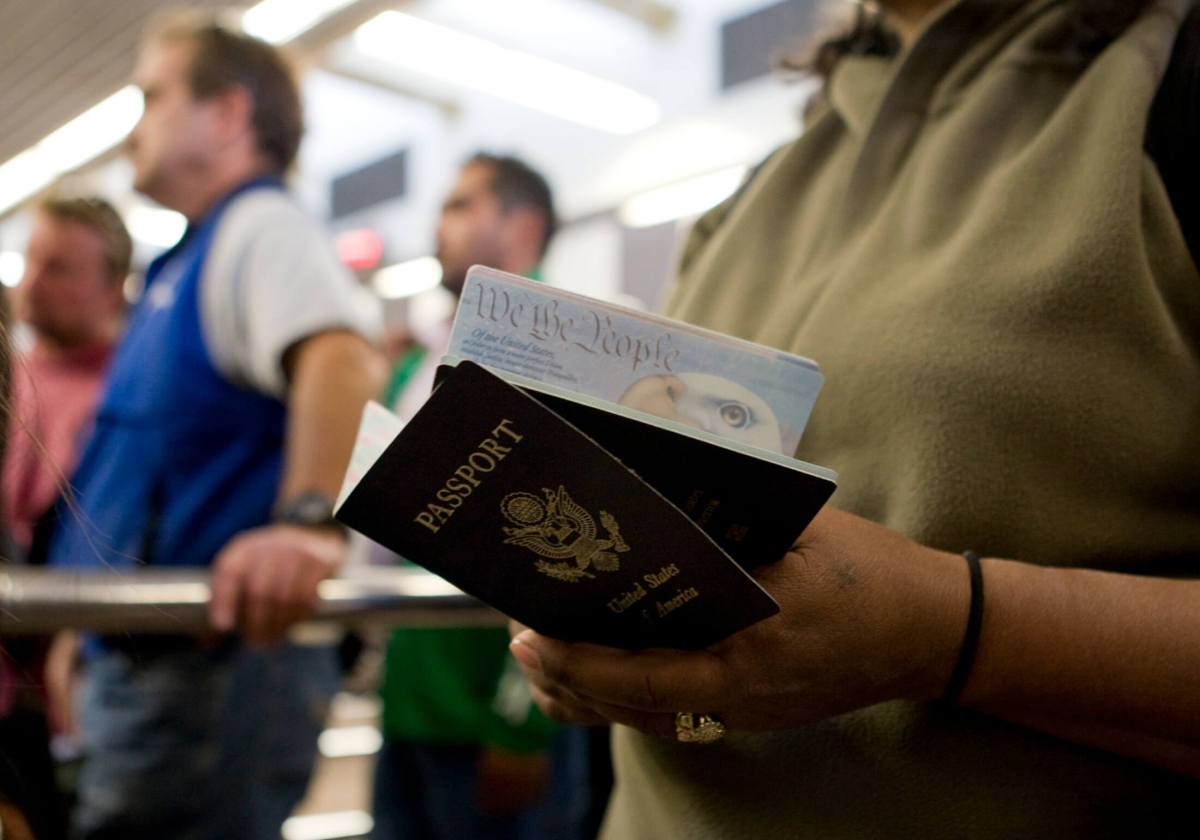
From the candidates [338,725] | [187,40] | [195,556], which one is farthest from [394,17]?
[195,556]

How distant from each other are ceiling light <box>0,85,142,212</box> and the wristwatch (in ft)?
20.0

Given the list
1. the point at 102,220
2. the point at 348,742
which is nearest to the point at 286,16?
the point at 102,220

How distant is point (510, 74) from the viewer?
7230mm

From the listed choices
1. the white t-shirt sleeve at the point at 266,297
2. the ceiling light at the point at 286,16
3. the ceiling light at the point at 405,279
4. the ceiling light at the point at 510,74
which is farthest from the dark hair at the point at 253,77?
the ceiling light at the point at 405,279

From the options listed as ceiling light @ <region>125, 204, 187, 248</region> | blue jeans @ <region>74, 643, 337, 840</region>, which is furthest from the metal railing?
ceiling light @ <region>125, 204, 187, 248</region>

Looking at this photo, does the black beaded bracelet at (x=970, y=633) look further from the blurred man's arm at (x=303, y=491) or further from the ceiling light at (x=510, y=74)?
the ceiling light at (x=510, y=74)

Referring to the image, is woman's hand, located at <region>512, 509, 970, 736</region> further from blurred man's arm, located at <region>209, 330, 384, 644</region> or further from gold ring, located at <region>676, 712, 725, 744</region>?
blurred man's arm, located at <region>209, 330, 384, 644</region>

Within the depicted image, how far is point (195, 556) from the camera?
1604mm

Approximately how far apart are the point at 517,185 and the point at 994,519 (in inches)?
82.8

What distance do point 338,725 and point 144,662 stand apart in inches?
208

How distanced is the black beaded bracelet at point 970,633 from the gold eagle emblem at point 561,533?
23 cm

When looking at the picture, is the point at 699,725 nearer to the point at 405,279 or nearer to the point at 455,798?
the point at 455,798

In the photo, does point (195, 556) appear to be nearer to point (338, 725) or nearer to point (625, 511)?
point (625, 511)

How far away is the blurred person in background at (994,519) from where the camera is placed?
63 centimetres
